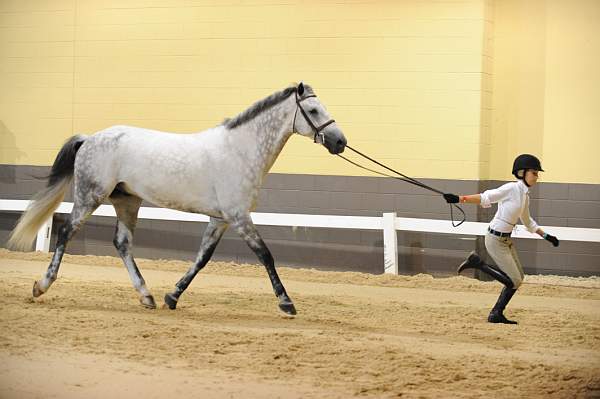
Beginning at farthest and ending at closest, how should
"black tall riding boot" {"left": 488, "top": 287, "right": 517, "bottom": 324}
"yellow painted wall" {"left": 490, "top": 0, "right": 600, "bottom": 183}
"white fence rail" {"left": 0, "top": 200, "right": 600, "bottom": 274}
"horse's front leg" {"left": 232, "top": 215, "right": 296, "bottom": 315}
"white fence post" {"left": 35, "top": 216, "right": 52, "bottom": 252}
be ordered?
"white fence post" {"left": 35, "top": 216, "right": 52, "bottom": 252}
"yellow painted wall" {"left": 490, "top": 0, "right": 600, "bottom": 183}
"white fence rail" {"left": 0, "top": 200, "right": 600, "bottom": 274}
"black tall riding boot" {"left": 488, "top": 287, "right": 517, "bottom": 324}
"horse's front leg" {"left": 232, "top": 215, "right": 296, "bottom": 315}

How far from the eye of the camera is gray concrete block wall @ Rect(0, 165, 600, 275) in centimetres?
1104

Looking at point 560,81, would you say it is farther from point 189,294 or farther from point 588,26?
point 189,294

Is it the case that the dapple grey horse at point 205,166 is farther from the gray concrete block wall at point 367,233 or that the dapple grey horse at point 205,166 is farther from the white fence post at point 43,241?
the white fence post at point 43,241

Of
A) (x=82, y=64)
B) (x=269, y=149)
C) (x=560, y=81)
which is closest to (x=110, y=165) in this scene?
(x=269, y=149)

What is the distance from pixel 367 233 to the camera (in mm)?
11602

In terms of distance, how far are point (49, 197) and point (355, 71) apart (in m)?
4.55

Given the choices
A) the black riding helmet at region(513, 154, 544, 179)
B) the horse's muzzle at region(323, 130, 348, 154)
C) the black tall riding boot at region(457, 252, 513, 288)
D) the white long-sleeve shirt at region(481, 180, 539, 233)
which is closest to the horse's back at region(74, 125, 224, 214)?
the horse's muzzle at region(323, 130, 348, 154)

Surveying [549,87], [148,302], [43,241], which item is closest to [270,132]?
[148,302]

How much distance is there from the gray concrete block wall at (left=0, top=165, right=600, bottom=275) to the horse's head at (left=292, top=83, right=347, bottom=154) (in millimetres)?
3678

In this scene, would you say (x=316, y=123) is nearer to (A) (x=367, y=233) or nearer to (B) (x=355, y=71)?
(B) (x=355, y=71)

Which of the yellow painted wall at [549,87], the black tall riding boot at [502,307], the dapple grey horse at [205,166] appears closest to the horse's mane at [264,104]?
the dapple grey horse at [205,166]

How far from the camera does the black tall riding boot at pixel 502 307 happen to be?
7926 millimetres

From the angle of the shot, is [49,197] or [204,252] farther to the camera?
[49,197]

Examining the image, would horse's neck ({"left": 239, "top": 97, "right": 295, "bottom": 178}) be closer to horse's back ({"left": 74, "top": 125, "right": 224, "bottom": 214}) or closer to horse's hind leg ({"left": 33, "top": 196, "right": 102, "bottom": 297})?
horse's back ({"left": 74, "top": 125, "right": 224, "bottom": 214})
